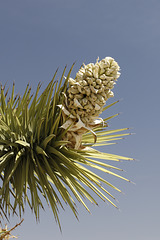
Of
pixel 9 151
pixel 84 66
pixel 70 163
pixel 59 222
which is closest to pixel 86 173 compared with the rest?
pixel 70 163

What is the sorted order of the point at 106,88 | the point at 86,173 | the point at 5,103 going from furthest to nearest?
1. the point at 5,103
2. the point at 86,173
3. the point at 106,88

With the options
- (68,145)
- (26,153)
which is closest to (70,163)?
(68,145)

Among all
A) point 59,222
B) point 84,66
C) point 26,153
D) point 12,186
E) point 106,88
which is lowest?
point 59,222

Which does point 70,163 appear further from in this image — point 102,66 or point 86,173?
point 102,66

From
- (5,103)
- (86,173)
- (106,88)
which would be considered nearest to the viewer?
(106,88)

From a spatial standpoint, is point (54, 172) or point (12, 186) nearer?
point (54, 172)

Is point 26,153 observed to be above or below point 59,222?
above
